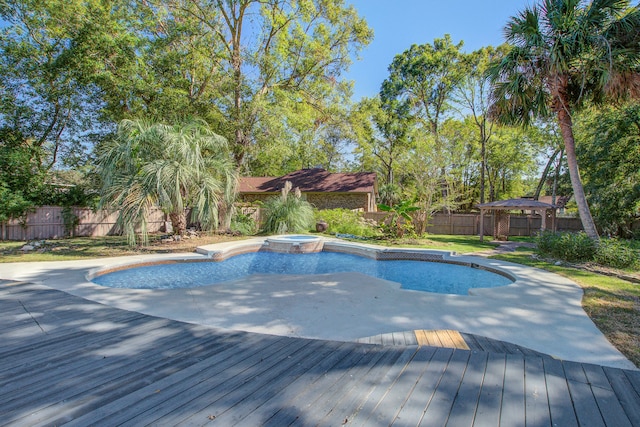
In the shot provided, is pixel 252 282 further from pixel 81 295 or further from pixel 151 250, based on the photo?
pixel 151 250

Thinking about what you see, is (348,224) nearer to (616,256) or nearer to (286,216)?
(286,216)

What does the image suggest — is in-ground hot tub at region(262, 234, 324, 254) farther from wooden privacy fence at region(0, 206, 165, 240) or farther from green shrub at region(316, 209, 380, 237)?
wooden privacy fence at region(0, 206, 165, 240)

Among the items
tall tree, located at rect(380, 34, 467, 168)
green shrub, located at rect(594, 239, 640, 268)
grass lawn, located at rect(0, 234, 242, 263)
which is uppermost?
tall tree, located at rect(380, 34, 467, 168)

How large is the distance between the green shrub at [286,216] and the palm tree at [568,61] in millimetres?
9057

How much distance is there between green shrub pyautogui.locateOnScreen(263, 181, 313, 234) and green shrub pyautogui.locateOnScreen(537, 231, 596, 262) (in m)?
A: 9.40

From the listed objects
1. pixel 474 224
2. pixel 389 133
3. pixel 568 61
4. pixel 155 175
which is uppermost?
pixel 389 133

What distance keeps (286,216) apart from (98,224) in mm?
8575

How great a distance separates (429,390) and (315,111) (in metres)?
18.0

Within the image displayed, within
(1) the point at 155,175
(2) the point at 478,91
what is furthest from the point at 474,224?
(1) the point at 155,175

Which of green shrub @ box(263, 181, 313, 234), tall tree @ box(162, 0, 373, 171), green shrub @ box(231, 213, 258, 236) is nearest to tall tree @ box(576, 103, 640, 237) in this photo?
tall tree @ box(162, 0, 373, 171)

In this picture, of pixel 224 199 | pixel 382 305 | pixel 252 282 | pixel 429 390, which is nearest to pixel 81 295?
pixel 252 282

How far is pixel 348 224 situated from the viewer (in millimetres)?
15359

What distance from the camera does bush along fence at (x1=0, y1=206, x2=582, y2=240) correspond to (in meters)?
12.2

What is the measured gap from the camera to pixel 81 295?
4.81 m
